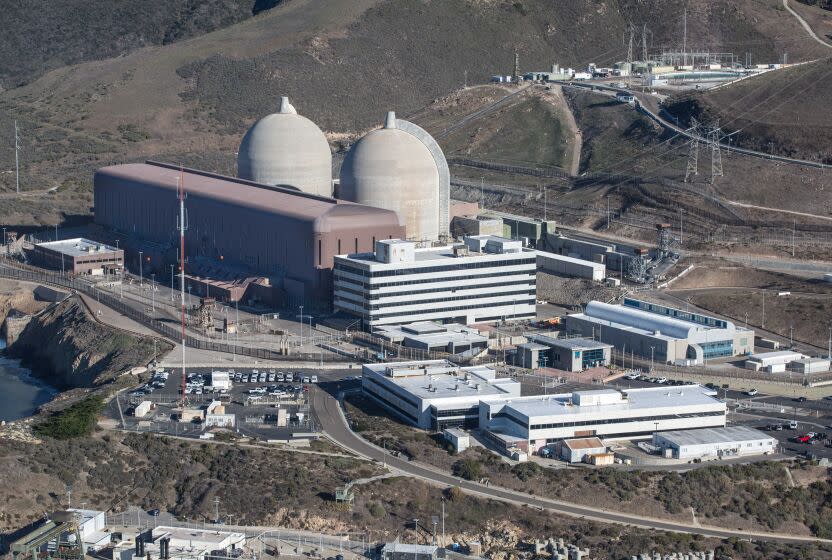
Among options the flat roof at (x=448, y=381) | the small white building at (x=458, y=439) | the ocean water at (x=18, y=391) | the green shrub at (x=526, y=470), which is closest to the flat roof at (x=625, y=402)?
the flat roof at (x=448, y=381)

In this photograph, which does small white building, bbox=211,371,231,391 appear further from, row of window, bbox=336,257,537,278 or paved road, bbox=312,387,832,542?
row of window, bbox=336,257,537,278

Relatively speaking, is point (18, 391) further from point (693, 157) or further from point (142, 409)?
point (693, 157)

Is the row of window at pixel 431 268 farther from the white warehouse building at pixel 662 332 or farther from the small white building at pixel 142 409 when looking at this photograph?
the small white building at pixel 142 409

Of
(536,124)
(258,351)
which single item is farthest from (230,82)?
(258,351)

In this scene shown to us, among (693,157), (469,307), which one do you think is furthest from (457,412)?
(693,157)

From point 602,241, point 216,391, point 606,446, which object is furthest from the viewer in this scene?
point 602,241

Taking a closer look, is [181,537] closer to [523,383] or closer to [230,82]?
[523,383]
